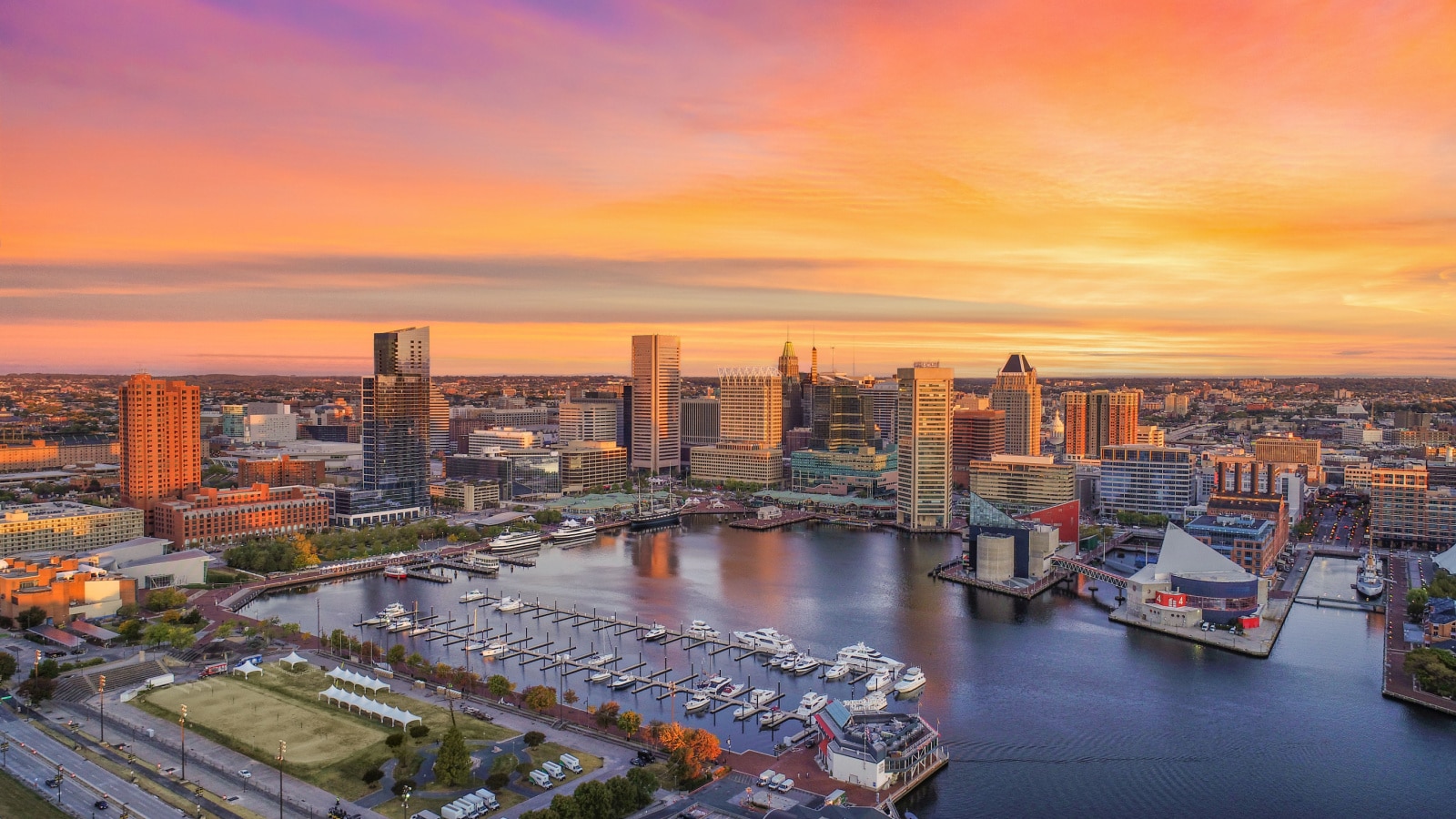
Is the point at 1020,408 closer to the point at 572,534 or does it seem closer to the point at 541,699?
the point at 572,534

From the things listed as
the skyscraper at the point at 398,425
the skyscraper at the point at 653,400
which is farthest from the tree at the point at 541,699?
the skyscraper at the point at 653,400

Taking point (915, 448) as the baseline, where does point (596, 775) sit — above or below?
below

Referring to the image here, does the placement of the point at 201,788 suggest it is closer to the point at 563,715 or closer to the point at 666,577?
the point at 563,715

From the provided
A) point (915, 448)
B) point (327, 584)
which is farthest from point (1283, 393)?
point (327, 584)

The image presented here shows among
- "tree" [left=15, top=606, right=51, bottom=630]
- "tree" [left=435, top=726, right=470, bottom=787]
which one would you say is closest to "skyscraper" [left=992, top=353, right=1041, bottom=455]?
"tree" [left=15, top=606, right=51, bottom=630]

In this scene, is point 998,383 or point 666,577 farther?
point 998,383

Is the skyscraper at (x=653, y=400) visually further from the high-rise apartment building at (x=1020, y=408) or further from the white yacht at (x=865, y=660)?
the white yacht at (x=865, y=660)

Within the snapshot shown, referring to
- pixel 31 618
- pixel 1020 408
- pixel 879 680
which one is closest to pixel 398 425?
pixel 31 618
